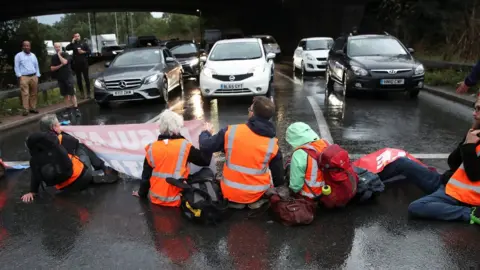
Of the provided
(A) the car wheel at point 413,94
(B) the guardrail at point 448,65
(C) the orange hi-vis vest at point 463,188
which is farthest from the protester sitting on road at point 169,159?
(B) the guardrail at point 448,65

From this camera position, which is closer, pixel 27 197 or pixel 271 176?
pixel 271 176

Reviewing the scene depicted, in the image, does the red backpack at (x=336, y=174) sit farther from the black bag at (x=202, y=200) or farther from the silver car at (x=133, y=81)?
the silver car at (x=133, y=81)

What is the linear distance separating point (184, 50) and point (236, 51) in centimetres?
869

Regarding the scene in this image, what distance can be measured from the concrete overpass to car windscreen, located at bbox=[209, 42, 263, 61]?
892 inches

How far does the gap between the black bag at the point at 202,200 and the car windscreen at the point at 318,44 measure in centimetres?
1709

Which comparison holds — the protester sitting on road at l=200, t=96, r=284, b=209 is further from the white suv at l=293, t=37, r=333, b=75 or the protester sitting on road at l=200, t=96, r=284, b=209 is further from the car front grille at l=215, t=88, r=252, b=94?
the white suv at l=293, t=37, r=333, b=75

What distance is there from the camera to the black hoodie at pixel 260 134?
4.67 m

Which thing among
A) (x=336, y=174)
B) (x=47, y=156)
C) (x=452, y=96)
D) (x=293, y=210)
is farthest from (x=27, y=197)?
(x=452, y=96)

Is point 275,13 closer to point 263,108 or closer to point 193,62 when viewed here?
point 193,62

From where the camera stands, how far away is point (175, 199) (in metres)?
4.97

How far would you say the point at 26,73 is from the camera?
38.3ft

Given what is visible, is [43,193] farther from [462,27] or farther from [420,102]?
[462,27]

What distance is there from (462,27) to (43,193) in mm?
23779

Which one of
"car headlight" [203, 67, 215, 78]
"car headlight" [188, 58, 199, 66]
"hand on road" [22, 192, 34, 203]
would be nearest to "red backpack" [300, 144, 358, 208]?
"hand on road" [22, 192, 34, 203]
